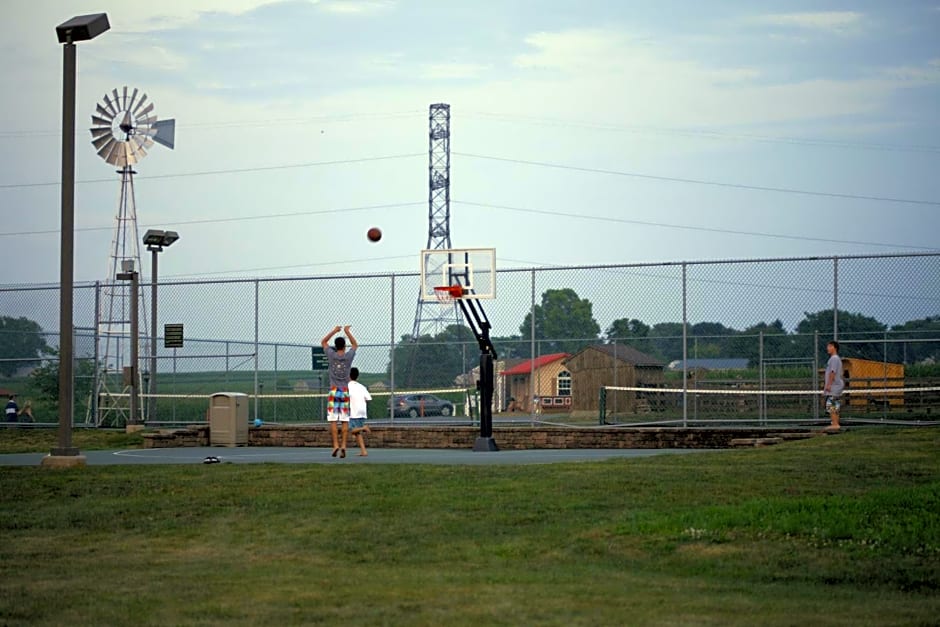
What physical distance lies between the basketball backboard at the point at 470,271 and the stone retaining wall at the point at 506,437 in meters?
2.65

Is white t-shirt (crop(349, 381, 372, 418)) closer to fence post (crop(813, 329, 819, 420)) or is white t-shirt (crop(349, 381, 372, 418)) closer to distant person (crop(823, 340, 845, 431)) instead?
distant person (crop(823, 340, 845, 431))

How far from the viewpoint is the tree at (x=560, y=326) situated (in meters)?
25.8

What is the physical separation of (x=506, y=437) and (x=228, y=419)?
574cm

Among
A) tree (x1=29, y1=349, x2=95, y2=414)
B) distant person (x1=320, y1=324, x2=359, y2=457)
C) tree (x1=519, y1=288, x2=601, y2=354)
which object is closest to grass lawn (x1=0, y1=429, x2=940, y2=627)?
distant person (x1=320, y1=324, x2=359, y2=457)

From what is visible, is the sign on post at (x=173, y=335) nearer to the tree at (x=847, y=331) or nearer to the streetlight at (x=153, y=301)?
the streetlight at (x=153, y=301)

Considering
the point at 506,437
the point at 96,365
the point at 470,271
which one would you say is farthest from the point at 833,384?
the point at 96,365

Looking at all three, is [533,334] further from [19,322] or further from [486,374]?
[19,322]

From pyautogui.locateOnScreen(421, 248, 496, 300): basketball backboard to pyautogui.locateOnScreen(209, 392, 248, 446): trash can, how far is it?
4603 millimetres

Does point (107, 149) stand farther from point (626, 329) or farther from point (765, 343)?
point (765, 343)

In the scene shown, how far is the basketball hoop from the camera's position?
22.8 m

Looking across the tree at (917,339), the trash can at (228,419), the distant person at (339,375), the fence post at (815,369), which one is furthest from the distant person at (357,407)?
the tree at (917,339)

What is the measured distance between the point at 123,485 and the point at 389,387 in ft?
44.2

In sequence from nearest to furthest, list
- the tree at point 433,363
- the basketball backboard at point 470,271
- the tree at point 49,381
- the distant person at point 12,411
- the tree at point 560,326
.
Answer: the basketball backboard at point 470,271 → the tree at point 560,326 → the tree at point 433,363 → the distant person at point 12,411 → the tree at point 49,381

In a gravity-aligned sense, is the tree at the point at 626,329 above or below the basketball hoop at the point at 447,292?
below
